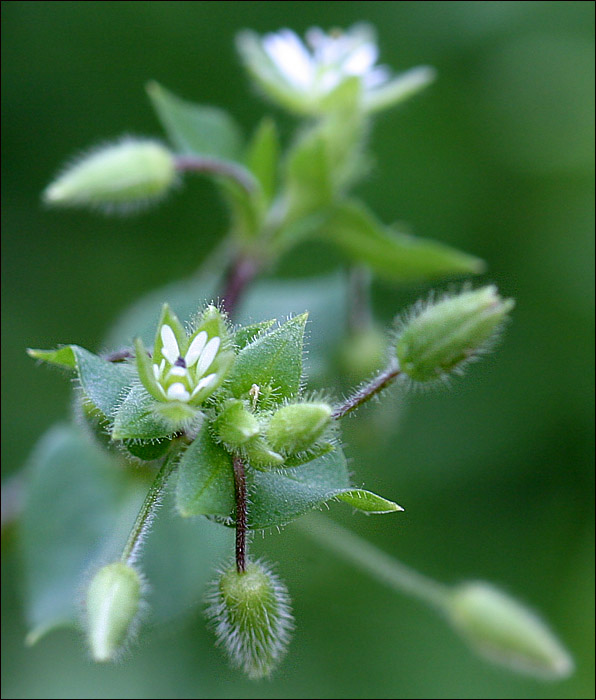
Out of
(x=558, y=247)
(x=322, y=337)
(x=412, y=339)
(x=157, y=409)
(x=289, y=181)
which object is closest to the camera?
(x=157, y=409)

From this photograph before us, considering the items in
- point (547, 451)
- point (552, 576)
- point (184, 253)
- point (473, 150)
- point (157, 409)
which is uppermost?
point (473, 150)

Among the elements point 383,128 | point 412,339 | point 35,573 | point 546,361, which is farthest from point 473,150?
point 35,573

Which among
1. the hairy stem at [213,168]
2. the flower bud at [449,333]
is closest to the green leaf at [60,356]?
the flower bud at [449,333]

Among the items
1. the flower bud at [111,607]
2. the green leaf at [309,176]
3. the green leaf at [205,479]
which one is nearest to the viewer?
the flower bud at [111,607]

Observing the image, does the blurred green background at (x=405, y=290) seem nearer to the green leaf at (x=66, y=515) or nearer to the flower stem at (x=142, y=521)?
the green leaf at (x=66, y=515)

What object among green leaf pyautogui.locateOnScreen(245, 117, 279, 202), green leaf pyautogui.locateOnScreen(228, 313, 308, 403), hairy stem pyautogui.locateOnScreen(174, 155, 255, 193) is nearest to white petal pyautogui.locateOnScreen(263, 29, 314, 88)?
green leaf pyautogui.locateOnScreen(245, 117, 279, 202)

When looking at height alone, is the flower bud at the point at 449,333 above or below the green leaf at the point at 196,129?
below

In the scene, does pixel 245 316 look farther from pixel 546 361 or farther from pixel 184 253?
pixel 546 361

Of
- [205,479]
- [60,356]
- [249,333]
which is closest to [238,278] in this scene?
[249,333]
